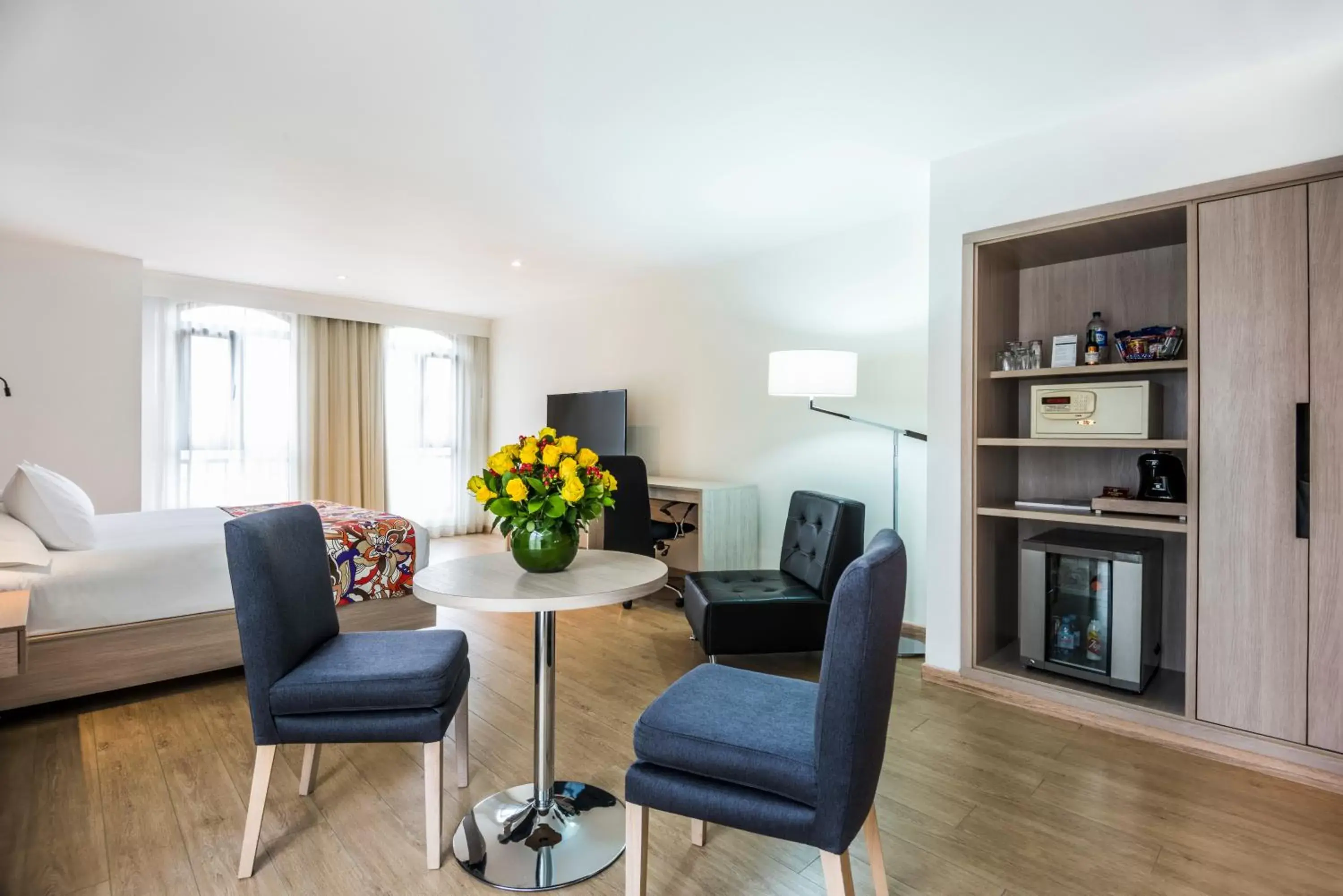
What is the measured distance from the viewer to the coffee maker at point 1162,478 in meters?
2.53

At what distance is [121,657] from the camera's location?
263cm

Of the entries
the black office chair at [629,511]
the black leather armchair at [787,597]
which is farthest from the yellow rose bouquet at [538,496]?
the black office chair at [629,511]

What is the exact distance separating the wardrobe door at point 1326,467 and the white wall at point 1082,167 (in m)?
0.26

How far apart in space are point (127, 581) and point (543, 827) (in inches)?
84.6

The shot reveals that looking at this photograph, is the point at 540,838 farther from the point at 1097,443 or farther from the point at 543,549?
the point at 1097,443

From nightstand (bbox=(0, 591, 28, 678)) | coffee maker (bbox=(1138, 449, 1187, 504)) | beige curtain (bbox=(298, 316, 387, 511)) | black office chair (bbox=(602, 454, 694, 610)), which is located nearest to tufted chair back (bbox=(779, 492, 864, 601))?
black office chair (bbox=(602, 454, 694, 610))

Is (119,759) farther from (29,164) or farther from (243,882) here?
(29,164)

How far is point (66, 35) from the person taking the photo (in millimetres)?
2115

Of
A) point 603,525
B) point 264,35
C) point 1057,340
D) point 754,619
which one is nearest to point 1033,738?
point 754,619

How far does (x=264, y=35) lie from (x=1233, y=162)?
335 centimetres

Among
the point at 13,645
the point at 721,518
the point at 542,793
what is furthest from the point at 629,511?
the point at 13,645

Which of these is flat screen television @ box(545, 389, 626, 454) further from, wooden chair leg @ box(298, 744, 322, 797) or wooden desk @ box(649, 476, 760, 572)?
wooden chair leg @ box(298, 744, 322, 797)

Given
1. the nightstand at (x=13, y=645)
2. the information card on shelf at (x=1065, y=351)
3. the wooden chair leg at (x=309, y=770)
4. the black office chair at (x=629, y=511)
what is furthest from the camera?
the black office chair at (x=629, y=511)

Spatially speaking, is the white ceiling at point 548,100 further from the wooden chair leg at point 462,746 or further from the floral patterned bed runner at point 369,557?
the wooden chair leg at point 462,746
